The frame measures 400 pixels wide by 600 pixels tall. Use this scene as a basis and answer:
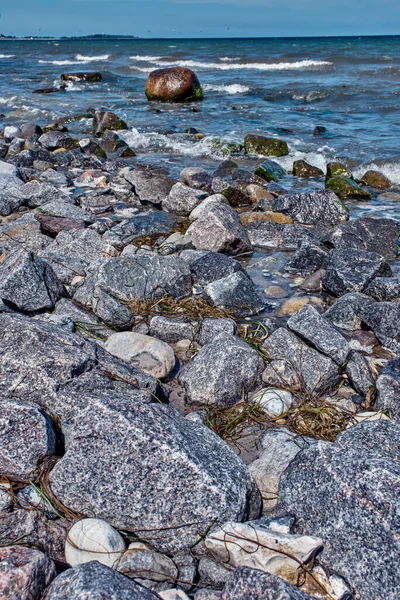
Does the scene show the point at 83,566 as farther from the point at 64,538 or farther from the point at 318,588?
the point at 318,588

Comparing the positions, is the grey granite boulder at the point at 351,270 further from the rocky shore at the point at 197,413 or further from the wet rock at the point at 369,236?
the wet rock at the point at 369,236

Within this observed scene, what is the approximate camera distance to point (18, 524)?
211 centimetres

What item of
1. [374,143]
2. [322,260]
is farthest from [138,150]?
[322,260]

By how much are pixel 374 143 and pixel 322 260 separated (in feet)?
18.8

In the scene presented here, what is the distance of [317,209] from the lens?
20.1 feet

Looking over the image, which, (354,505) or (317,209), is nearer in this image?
(354,505)

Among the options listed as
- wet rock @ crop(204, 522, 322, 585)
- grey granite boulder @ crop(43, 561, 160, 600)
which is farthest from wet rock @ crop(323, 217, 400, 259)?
grey granite boulder @ crop(43, 561, 160, 600)

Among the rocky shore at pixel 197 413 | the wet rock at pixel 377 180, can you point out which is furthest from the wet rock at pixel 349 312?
the wet rock at pixel 377 180

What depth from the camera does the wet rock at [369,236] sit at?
17.1 ft

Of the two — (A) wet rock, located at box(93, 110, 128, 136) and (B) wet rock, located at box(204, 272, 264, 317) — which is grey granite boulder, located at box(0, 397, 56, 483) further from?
(A) wet rock, located at box(93, 110, 128, 136)

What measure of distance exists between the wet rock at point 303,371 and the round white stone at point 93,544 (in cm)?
145

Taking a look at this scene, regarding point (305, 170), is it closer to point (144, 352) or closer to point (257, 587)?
point (144, 352)

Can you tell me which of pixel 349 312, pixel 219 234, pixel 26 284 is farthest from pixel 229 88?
pixel 26 284

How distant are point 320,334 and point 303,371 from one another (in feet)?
0.83
